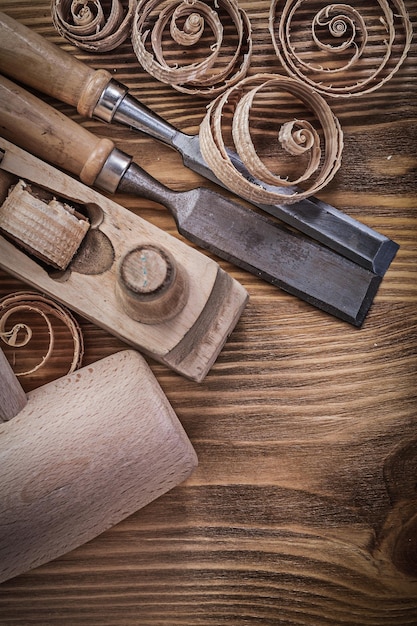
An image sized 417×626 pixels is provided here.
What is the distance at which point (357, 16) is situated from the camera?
1.21 m

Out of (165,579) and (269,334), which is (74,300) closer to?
(269,334)

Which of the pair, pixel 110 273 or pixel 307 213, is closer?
pixel 110 273

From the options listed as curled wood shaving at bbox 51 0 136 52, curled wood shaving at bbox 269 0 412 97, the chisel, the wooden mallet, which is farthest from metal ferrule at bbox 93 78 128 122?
the wooden mallet

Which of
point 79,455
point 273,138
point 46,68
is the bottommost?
point 79,455

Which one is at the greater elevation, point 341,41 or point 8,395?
point 341,41

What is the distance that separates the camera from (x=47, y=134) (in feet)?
3.56

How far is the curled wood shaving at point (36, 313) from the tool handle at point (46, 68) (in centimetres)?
39

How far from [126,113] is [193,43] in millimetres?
221

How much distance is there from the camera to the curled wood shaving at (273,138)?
110 centimetres

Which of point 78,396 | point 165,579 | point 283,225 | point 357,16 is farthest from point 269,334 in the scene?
point 357,16

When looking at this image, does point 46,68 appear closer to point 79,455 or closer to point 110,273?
point 110,273

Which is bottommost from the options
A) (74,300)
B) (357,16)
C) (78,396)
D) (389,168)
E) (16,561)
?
(16,561)

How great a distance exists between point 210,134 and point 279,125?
0.19 m

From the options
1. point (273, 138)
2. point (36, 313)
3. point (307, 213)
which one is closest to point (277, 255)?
point (307, 213)
